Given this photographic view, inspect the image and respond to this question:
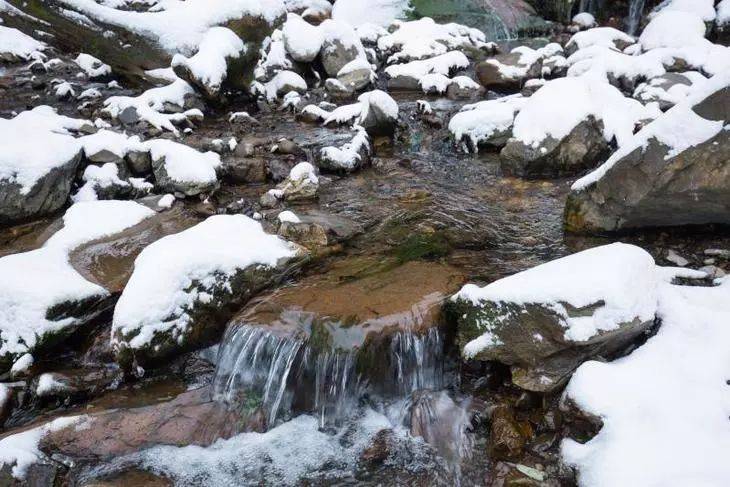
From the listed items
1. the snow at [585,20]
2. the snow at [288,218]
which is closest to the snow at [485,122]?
the snow at [288,218]

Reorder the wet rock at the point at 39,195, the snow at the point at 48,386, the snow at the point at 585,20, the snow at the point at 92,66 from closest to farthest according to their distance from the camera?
1. the snow at the point at 48,386
2. the wet rock at the point at 39,195
3. the snow at the point at 92,66
4. the snow at the point at 585,20

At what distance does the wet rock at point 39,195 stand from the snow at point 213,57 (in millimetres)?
3646

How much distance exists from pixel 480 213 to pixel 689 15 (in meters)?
10.4

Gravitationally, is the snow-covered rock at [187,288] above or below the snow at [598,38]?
below

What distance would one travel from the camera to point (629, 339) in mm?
3623

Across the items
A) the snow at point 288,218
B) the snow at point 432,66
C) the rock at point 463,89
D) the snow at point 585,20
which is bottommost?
the snow at point 288,218

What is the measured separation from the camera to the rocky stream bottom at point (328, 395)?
11.3ft

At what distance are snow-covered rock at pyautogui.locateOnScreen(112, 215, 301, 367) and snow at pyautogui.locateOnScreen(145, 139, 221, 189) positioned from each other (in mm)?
1866

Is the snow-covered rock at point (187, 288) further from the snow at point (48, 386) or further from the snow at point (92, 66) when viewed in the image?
the snow at point (92, 66)

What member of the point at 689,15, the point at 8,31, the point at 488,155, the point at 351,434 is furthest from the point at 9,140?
the point at 689,15

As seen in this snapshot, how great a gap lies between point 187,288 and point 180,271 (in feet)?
0.52

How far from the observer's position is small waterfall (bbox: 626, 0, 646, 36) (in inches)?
643

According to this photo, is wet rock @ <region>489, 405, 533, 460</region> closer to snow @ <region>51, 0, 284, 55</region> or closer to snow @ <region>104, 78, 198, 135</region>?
snow @ <region>104, 78, 198, 135</region>

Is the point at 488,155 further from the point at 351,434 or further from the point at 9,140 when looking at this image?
the point at 9,140
